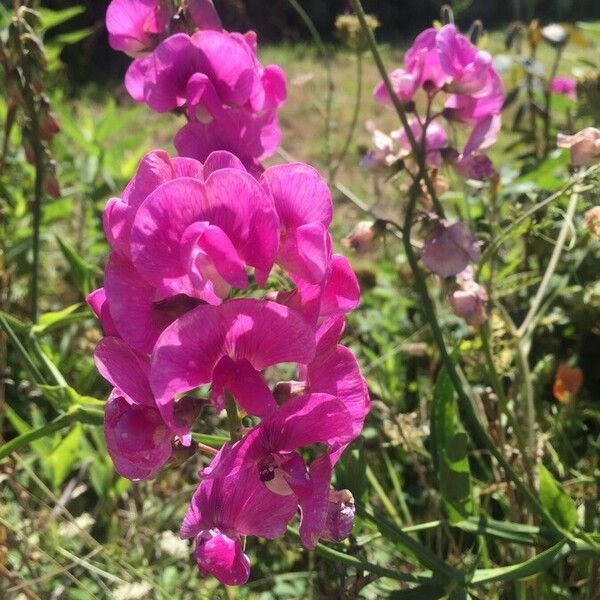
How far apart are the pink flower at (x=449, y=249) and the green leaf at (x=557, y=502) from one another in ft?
0.85

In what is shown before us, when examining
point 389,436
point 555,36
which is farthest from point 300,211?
point 555,36

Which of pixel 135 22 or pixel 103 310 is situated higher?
pixel 135 22

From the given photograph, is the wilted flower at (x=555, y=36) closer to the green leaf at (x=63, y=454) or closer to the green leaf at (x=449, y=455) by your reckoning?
the green leaf at (x=449, y=455)

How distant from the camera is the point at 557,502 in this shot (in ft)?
3.23

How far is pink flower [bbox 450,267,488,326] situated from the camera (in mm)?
949

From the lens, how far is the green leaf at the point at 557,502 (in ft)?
3.21

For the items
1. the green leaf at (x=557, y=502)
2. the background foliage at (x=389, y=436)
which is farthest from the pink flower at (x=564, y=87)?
the green leaf at (x=557, y=502)

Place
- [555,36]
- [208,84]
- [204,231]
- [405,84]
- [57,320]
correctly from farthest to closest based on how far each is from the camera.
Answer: [555,36]
[57,320]
[405,84]
[208,84]
[204,231]

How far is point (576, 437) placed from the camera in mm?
1500

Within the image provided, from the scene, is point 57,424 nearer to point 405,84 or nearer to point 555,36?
point 405,84

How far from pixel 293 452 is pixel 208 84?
0.37 m

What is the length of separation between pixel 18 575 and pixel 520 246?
1.14 m

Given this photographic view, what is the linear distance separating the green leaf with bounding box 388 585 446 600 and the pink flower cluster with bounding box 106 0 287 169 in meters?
Answer: 0.49

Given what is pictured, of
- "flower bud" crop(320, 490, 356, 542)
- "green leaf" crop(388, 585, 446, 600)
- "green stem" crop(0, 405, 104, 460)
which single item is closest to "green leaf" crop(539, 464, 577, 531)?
"green leaf" crop(388, 585, 446, 600)
